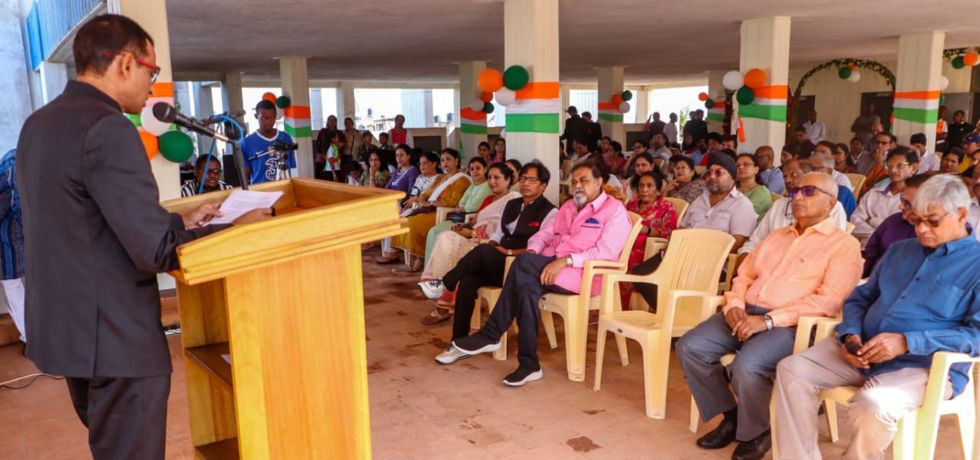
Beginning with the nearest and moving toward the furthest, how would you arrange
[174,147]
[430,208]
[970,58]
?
[174,147], [430,208], [970,58]

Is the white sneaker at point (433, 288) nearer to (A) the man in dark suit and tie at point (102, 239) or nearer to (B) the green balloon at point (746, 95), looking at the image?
(A) the man in dark suit and tie at point (102, 239)

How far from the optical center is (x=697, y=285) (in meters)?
3.56

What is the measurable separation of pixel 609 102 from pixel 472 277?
417 inches

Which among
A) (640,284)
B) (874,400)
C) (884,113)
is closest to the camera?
(874,400)

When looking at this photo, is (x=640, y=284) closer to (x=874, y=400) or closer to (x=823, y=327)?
(x=823, y=327)

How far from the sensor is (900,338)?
7.72 feet

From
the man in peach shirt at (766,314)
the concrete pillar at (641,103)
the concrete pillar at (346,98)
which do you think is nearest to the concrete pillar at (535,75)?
the man in peach shirt at (766,314)

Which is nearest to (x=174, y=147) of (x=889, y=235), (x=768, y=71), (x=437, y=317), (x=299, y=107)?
(x=437, y=317)

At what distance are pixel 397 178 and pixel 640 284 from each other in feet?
13.3

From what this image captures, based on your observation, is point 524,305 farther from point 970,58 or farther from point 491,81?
point 970,58

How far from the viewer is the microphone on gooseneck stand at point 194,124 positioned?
5.54 ft

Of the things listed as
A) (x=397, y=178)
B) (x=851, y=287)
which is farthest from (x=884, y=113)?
(x=851, y=287)

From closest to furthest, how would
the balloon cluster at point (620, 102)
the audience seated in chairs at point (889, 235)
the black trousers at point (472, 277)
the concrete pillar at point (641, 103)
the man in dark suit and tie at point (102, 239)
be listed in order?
the man in dark suit and tie at point (102, 239)
the audience seated in chairs at point (889, 235)
the black trousers at point (472, 277)
the balloon cluster at point (620, 102)
the concrete pillar at point (641, 103)

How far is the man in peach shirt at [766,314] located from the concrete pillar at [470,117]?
9.24m
